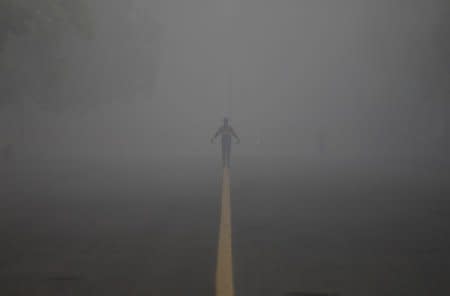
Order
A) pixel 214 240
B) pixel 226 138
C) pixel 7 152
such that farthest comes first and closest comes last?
pixel 7 152
pixel 226 138
pixel 214 240

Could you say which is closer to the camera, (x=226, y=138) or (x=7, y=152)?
(x=226, y=138)

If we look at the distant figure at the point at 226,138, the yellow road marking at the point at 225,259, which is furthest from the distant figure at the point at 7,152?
the yellow road marking at the point at 225,259

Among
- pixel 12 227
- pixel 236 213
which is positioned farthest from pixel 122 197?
pixel 12 227

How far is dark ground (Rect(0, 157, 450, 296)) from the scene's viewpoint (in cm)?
592

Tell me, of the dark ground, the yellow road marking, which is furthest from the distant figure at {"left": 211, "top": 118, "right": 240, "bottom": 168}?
the yellow road marking

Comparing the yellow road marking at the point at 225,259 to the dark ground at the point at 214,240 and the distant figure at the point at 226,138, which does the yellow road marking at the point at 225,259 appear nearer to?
the dark ground at the point at 214,240

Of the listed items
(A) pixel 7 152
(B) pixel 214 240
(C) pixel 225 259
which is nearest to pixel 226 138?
(A) pixel 7 152

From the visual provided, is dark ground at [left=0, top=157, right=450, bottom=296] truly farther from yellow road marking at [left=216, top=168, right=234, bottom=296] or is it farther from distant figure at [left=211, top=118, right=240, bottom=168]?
distant figure at [left=211, top=118, right=240, bottom=168]

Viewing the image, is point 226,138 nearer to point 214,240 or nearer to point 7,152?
point 7,152

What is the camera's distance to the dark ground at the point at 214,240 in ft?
19.4

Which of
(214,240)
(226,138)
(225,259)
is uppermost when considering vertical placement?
(226,138)

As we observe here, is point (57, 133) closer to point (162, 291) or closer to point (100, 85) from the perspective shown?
point (100, 85)

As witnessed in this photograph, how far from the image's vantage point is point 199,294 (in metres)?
5.50

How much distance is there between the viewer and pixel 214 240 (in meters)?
8.18
